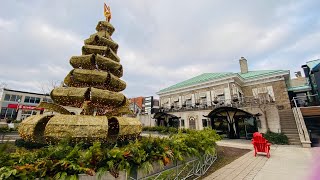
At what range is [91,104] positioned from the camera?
28.1 ft

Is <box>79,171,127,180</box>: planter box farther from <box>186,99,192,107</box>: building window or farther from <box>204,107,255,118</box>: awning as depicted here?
<box>186,99,192,107</box>: building window

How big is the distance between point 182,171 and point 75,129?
4.53m

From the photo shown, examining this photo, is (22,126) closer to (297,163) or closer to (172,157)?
(172,157)

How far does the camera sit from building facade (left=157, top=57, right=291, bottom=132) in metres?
18.1

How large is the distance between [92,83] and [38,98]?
49.3 metres

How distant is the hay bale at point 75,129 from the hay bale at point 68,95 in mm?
1492

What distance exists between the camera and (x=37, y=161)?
294cm

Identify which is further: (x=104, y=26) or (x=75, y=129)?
(x=104, y=26)

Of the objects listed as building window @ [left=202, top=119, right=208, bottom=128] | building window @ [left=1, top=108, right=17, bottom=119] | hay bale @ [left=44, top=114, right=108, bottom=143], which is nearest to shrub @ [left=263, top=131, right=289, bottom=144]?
building window @ [left=202, top=119, right=208, bottom=128]

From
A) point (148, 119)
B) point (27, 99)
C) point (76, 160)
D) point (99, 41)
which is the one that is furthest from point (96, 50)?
point (27, 99)

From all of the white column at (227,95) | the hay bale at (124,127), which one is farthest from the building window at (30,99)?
the white column at (227,95)

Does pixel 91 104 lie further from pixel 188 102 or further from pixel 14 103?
pixel 14 103

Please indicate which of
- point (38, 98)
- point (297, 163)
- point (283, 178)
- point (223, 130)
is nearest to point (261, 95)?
point (223, 130)

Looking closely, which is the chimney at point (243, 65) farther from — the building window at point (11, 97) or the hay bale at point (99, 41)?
the building window at point (11, 97)
